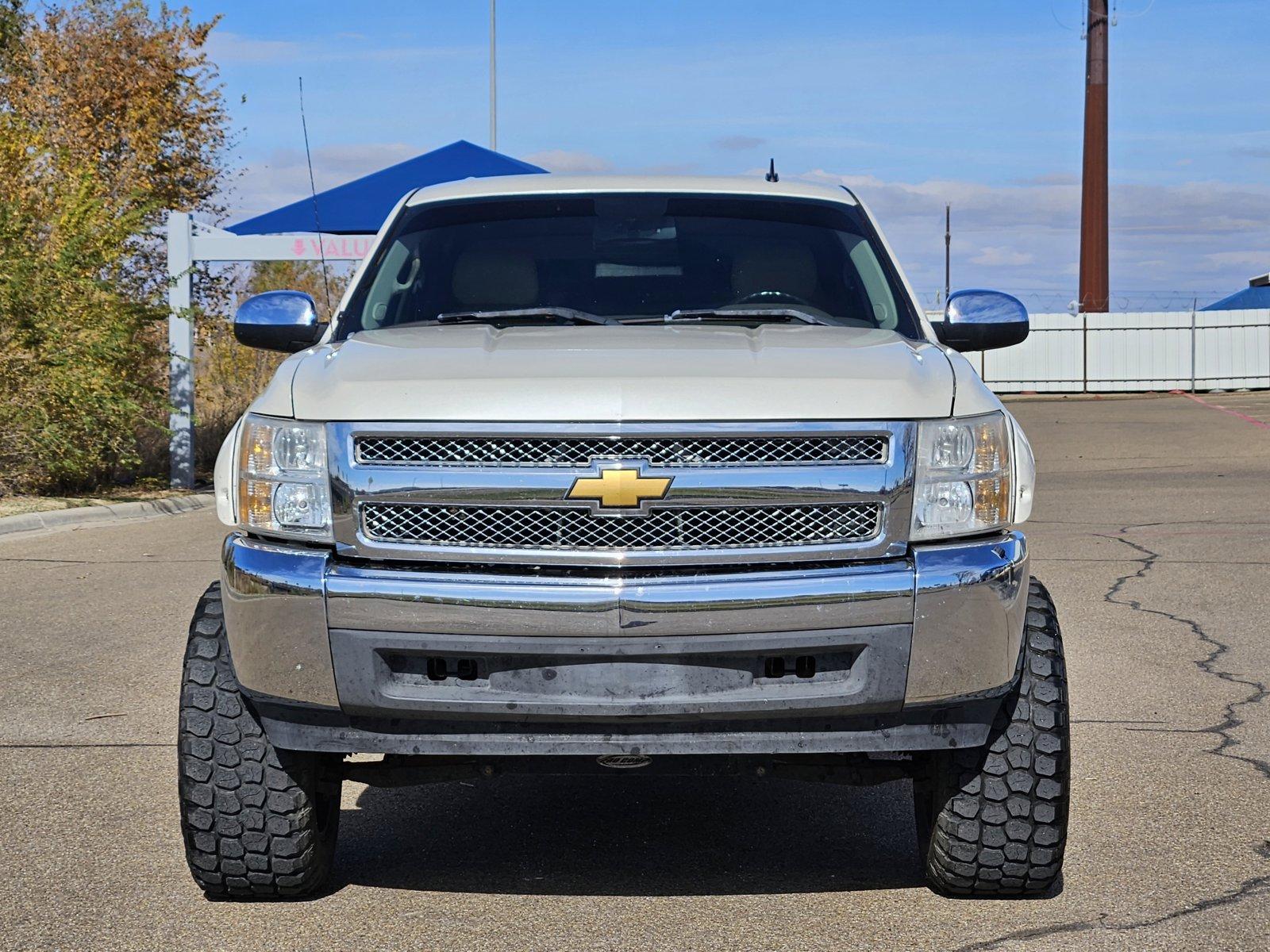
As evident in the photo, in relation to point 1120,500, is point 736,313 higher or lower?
higher

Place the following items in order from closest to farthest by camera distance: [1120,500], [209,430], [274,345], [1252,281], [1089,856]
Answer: [1089,856] → [274,345] → [1120,500] → [209,430] → [1252,281]

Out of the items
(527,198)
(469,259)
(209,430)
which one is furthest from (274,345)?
(209,430)

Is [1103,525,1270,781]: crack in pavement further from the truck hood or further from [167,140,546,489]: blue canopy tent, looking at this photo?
[167,140,546,489]: blue canopy tent

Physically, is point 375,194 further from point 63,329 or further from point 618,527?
point 618,527

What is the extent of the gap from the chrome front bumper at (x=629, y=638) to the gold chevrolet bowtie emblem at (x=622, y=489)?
158mm

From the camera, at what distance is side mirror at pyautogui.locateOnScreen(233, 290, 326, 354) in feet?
16.3

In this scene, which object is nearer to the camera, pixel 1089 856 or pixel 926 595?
pixel 926 595

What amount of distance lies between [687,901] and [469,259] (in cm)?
213

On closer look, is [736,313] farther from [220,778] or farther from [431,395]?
[220,778]

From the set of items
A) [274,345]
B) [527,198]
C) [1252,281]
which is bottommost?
[1252,281]

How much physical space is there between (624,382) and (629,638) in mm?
563

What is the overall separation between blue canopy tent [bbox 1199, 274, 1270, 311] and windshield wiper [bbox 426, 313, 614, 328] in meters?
43.0

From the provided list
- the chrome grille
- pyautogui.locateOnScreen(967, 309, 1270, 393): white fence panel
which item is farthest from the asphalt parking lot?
pyautogui.locateOnScreen(967, 309, 1270, 393): white fence panel

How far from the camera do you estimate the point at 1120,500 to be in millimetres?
15227
